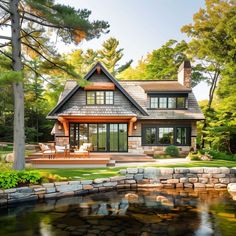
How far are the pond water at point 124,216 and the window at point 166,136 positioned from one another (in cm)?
885

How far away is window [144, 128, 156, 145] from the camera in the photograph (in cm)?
1908

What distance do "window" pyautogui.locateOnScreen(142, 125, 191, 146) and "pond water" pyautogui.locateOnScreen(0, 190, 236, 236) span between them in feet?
28.8

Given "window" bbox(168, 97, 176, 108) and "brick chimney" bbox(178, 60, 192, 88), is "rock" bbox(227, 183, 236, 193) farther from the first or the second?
"brick chimney" bbox(178, 60, 192, 88)

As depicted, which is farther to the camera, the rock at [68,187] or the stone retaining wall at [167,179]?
the stone retaining wall at [167,179]

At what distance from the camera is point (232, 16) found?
22078 millimetres

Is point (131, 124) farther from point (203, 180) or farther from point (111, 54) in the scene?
point (111, 54)

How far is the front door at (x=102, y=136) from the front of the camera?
61.4 ft

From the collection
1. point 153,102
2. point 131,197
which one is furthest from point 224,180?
point 153,102

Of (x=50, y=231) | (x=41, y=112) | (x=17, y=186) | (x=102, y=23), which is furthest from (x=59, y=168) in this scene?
(x=41, y=112)

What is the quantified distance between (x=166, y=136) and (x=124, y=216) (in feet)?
39.8

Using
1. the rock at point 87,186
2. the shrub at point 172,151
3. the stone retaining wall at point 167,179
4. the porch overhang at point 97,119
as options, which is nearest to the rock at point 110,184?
the stone retaining wall at point 167,179

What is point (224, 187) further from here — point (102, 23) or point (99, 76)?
point (99, 76)

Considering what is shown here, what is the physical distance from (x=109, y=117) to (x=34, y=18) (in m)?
8.57

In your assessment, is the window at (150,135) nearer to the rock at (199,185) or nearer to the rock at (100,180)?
the rock at (199,185)
